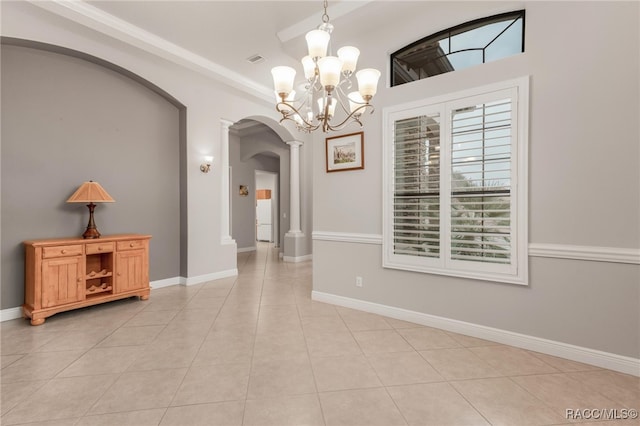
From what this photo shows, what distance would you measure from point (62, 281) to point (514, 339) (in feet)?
15.2

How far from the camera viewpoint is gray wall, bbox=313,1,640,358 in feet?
7.11

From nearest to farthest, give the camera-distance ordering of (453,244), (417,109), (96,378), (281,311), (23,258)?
(96,378)
(453,244)
(417,109)
(23,258)
(281,311)

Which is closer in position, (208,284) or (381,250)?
(381,250)

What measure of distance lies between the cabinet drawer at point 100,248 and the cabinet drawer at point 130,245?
10 centimetres

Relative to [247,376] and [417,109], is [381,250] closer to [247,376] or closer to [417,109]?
[417,109]

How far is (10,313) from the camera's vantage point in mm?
3229

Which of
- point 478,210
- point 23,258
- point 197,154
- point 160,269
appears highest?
point 197,154

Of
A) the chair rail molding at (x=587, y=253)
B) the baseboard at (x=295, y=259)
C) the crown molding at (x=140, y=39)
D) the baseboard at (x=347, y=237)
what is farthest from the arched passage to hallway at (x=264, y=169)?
the chair rail molding at (x=587, y=253)

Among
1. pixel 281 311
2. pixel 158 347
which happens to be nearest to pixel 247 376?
pixel 158 347

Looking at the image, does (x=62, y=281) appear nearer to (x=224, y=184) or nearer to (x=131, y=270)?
(x=131, y=270)

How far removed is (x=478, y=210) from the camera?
2.73 meters

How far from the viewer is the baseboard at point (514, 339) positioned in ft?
7.27

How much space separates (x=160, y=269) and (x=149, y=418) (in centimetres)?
326

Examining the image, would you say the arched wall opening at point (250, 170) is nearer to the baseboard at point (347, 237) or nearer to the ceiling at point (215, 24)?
the ceiling at point (215, 24)
